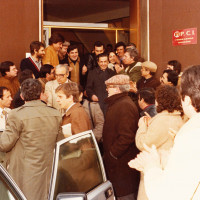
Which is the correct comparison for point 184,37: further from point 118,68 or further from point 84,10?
point 84,10

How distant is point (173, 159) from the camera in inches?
79.9

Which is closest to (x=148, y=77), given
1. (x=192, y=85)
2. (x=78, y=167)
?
(x=78, y=167)

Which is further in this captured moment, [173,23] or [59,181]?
[173,23]

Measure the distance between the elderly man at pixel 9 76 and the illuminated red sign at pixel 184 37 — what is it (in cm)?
388

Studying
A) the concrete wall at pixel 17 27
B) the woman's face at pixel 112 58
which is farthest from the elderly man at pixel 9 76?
the woman's face at pixel 112 58

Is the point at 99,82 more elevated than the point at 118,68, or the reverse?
the point at 118,68

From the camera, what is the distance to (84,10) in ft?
50.4

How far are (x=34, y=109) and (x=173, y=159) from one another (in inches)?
97.4

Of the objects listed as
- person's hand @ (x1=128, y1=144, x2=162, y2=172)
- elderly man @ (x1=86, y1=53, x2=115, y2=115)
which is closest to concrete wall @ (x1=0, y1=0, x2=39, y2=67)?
elderly man @ (x1=86, y1=53, x2=115, y2=115)

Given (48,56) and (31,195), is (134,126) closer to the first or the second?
(31,195)

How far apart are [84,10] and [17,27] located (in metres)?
6.98

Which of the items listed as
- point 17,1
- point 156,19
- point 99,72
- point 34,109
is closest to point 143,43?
point 156,19

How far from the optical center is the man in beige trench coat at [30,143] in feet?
13.7

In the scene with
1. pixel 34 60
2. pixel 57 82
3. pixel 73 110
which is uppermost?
pixel 34 60
